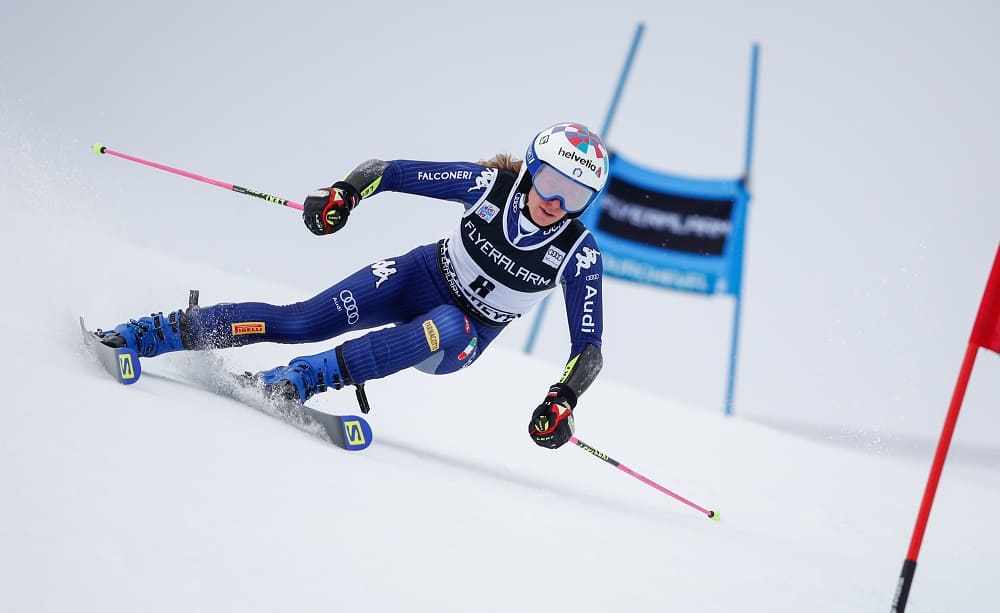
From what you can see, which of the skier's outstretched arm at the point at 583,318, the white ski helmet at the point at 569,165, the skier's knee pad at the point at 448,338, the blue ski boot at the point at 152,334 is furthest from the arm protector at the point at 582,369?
the blue ski boot at the point at 152,334

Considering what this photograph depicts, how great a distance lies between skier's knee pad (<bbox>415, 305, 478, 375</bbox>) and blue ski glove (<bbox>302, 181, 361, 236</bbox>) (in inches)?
18.7

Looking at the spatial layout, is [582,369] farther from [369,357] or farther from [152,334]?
[152,334]

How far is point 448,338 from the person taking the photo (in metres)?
3.22

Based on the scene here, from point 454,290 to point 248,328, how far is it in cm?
78

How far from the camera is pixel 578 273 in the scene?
327 centimetres

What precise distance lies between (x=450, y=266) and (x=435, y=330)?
0.32 m

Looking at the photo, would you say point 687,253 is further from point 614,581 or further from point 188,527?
point 188,527

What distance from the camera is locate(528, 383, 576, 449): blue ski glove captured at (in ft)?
10.0

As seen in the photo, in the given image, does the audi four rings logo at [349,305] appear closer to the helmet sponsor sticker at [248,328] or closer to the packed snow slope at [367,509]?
the helmet sponsor sticker at [248,328]

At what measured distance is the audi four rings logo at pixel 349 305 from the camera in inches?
130

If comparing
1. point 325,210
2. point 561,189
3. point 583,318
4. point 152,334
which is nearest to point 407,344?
point 325,210

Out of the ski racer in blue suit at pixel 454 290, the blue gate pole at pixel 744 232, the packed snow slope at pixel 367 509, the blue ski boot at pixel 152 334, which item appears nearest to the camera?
the packed snow slope at pixel 367 509

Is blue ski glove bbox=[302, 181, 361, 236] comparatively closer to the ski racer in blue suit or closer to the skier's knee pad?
the ski racer in blue suit

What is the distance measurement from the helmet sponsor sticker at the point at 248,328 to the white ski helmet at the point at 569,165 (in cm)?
112
